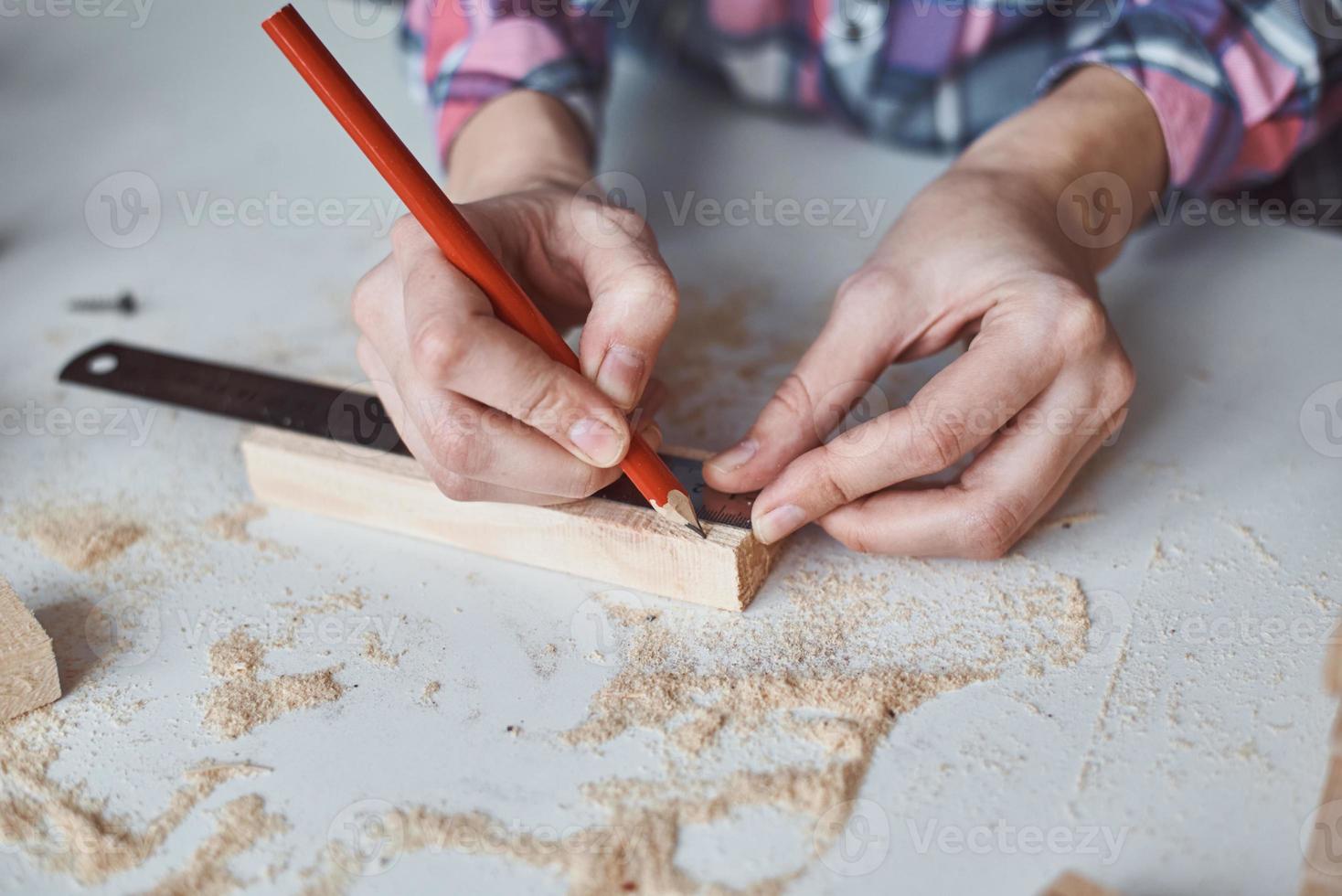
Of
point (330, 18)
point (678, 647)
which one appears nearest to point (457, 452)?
point (678, 647)

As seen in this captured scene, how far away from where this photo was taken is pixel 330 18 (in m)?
2.55

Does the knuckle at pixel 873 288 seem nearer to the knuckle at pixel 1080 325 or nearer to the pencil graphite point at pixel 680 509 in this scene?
the knuckle at pixel 1080 325

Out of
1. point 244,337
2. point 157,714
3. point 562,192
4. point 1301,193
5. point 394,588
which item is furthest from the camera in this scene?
point 1301,193

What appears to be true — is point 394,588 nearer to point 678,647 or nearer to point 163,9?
point 678,647

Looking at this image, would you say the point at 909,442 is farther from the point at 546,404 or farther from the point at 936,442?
the point at 546,404

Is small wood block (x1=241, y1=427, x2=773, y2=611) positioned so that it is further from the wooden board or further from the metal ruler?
the wooden board

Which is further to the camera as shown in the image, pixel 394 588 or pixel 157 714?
pixel 394 588

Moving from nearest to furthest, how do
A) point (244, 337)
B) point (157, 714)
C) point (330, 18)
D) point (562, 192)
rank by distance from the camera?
point (157, 714) → point (562, 192) → point (244, 337) → point (330, 18)


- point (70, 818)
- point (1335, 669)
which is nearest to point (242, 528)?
point (70, 818)

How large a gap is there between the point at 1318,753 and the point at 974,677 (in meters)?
0.27

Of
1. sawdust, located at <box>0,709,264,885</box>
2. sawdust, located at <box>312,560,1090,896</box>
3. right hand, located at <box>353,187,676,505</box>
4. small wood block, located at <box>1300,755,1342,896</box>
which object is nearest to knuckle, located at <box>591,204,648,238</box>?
right hand, located at <box>353,187,676,505</box>

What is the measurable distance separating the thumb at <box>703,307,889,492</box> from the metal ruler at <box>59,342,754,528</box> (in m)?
0.03

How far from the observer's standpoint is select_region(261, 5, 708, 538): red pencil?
0.96 meters

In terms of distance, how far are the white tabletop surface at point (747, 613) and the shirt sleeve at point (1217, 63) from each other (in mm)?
201
